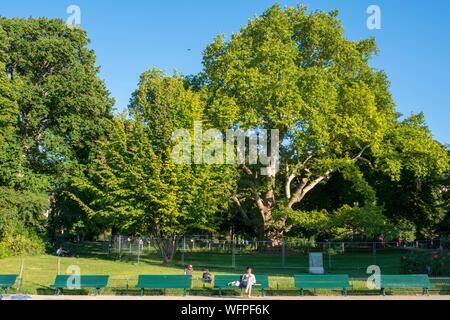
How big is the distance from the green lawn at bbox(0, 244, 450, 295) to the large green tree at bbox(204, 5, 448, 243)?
21.0ft

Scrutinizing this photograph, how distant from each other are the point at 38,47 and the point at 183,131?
1789 centimetres

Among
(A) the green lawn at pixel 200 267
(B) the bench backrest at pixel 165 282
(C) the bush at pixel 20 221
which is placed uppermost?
(C) the bush at pixel 20 221

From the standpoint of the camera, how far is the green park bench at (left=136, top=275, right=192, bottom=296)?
21.3 metres

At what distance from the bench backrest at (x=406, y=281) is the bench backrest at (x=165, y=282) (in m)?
7.99

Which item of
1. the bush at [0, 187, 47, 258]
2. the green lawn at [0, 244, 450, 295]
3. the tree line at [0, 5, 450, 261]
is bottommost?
the green lawn at [0, 244, 450, 295]

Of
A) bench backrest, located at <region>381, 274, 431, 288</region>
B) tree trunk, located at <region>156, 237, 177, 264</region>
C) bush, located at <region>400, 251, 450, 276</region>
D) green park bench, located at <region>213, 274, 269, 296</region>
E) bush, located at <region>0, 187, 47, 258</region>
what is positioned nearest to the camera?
bench backrest, located at <region>381, 274, 431, 288</region>

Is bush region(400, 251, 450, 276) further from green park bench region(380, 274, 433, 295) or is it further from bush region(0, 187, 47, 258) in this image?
bush region(0, 187, 47, 258)

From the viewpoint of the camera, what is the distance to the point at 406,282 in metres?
21.1

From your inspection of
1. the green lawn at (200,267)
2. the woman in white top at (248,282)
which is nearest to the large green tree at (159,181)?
the green lawn at (200,267)

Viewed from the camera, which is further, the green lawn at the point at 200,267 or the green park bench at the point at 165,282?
the green lawn at the point at 200,267

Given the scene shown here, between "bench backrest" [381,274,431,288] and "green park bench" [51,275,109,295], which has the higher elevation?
"bench backrest" [381,274,431,288]

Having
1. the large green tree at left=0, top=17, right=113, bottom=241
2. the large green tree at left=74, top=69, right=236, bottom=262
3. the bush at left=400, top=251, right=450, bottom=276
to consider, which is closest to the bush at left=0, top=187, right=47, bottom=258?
the large green tree at left=0, top=17, right=113, bottom=241

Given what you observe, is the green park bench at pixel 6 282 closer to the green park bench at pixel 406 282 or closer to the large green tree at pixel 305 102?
the green park bench at pixel 406 282

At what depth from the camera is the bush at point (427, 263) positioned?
26984 millimetres
